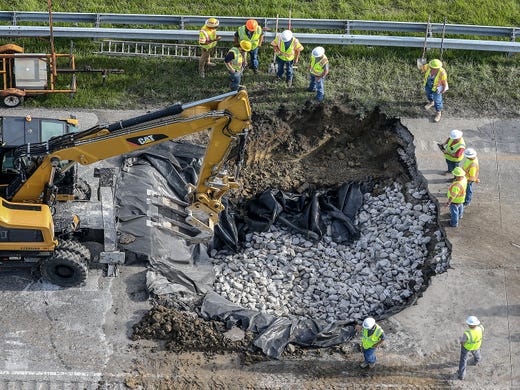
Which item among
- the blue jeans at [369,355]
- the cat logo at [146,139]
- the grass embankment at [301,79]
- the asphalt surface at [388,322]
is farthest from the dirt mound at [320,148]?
the blue jeans at [369,355]

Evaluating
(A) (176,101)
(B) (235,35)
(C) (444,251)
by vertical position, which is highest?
(B) (235,35)

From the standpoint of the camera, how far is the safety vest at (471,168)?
76.9ft

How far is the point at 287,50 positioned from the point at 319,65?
1.07 metres

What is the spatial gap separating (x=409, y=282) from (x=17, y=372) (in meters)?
9.15

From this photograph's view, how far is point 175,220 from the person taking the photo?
75.9 feet

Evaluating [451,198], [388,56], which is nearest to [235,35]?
[388,56]

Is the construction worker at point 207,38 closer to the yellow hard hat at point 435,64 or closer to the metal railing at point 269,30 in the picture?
the metal railing at point 269,30

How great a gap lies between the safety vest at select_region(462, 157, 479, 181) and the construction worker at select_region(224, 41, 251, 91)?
6784 mm

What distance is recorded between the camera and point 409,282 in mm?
22359

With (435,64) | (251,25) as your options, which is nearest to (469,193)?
(435,64)

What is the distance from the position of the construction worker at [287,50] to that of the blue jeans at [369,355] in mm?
9836

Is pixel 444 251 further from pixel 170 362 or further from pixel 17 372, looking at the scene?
pixel 17 372

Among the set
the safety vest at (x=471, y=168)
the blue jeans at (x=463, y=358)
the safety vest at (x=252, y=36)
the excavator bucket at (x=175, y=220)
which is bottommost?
the blue jeans at (x=463, y=358)

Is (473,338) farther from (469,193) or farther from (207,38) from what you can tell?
(207,38)
